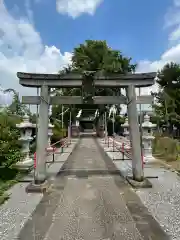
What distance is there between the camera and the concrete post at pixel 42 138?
279 inches

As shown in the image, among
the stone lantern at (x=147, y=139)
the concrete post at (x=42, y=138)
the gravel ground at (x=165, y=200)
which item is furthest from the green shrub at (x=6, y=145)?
the stone lantern at (x=147, y=139)

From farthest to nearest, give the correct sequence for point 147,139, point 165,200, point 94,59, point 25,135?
1. point 94,59
2. point 147,139
3. point 25,135
4. point 165,200

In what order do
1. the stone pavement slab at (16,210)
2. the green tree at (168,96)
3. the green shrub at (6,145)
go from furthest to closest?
the green tree at (168,96) → the green shrub at (6,145) → the stone pavement slab at (16,210)

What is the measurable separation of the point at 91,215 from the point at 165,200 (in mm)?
2285

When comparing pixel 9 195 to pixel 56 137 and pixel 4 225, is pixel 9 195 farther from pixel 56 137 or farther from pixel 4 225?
pixel 56 137

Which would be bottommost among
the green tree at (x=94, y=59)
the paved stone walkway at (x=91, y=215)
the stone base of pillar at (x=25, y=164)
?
the paved stone walkway at (x=91, y=215)

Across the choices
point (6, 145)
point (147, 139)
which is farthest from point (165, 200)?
point (147, 139)

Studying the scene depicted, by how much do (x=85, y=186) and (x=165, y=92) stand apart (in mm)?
30345

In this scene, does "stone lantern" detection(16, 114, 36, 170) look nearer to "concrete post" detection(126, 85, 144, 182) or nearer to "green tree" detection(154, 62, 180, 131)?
"concrete post" detection(126, 85, 144, 182)

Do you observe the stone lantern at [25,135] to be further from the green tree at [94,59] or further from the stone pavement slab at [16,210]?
the green tree at [94,59]

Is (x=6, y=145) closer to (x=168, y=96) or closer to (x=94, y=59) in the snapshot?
(x=94, y=59)

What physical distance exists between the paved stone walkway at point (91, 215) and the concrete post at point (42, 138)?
0.61 meters

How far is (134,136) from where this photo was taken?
743 cm

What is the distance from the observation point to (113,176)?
871cm
